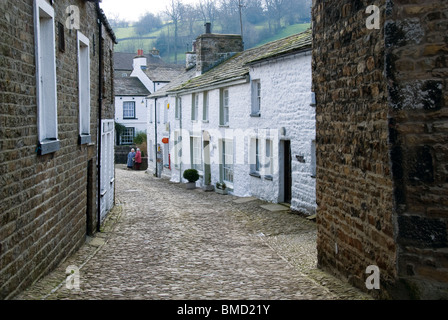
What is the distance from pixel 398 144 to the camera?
211 inches

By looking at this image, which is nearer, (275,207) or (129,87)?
(275,207)

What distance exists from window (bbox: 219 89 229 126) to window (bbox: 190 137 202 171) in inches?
137

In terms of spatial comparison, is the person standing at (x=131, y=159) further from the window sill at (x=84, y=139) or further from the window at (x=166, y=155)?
the window sill at (x=84, y=139)

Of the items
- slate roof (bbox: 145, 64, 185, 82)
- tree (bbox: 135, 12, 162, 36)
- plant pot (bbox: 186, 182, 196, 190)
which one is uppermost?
tree (bbox: 135, 12, 162, 36)

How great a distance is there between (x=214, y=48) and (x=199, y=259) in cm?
2018

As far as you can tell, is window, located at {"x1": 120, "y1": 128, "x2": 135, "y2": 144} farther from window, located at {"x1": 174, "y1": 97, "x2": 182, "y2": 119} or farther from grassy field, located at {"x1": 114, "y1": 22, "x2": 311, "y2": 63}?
grassy field, located at {"x1": 114, "y1": 22, "x2": 311, "y2": 63}

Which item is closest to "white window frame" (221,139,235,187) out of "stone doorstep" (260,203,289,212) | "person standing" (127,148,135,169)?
"stone doorstep" (260,203,289,212)

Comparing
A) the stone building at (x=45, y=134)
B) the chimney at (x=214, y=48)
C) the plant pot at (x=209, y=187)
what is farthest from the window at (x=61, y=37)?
the chimney at (x=214, y=48)

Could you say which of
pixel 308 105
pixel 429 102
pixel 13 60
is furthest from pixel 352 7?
pixel 308 105

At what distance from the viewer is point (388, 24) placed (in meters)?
5.37

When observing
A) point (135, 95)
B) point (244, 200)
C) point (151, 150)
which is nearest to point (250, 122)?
point (244, 200)

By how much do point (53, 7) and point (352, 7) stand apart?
432 cm

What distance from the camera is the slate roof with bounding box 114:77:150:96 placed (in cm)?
4959

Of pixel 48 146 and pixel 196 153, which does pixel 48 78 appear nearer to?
pixel 48 146
